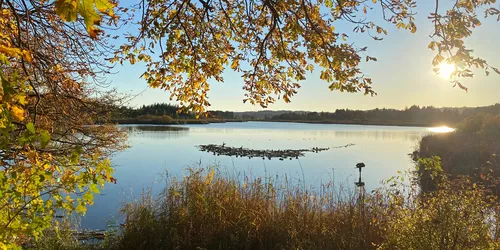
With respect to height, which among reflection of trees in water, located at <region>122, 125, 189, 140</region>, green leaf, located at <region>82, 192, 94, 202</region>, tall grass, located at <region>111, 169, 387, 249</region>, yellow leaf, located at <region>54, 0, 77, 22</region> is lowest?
reflection of trees in water, located at <region>122, 125, 189, 140</region>

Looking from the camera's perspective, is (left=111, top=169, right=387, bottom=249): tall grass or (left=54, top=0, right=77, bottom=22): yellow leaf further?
(left=111, top=169, right=387, bottom=249): tall grass

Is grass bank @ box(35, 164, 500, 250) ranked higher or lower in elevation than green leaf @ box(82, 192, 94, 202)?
lower

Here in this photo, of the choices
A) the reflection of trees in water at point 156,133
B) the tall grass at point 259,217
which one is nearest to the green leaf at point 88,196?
the tall grass at point 259,217

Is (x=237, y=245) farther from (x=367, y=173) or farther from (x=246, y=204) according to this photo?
(x=367, y=173)

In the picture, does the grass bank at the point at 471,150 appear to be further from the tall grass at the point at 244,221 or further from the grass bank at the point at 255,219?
the tall grass at the point at 244,221

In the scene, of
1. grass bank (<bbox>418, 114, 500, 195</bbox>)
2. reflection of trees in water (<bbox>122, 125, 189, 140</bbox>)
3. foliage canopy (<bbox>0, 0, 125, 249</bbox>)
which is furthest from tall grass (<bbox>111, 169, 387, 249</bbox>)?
reflection of trees in water (<bbox>122, 125, 189, 140</bbox>)

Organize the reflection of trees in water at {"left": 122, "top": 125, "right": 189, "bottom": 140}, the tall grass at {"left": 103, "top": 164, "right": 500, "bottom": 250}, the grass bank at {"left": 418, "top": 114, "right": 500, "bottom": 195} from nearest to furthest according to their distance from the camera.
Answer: the tall grass at {"left": 103, "top": 164, "right": 500, "bottom": 250} < the grass bank at {"left": 418, "top": 114, "right": 500, "bottom": 195} < the reflection of trees in water at {"left": 122, "top": 125, "right": 189, "bottom": 140}

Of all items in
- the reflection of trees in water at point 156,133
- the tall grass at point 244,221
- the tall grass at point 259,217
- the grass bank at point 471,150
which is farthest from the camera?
the reflection of trees in water at point 156,133

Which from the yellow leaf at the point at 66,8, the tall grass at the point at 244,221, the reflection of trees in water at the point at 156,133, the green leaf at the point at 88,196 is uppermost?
the yellow leaf at the point at 66,8

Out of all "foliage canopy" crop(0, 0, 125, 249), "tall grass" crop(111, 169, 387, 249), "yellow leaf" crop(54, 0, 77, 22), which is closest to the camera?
"yellow leaf" crop(54, 0, 77, 22)

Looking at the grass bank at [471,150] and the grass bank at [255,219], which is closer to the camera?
the grass bank at [255,219]

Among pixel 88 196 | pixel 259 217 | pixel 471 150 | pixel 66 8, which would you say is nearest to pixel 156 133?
pixel 471 150

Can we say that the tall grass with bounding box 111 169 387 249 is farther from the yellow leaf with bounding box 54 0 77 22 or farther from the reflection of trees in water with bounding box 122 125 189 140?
the reflection of trees in water with bounding box 122 125 189 140

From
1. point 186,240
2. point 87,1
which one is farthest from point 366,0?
point 186,240
